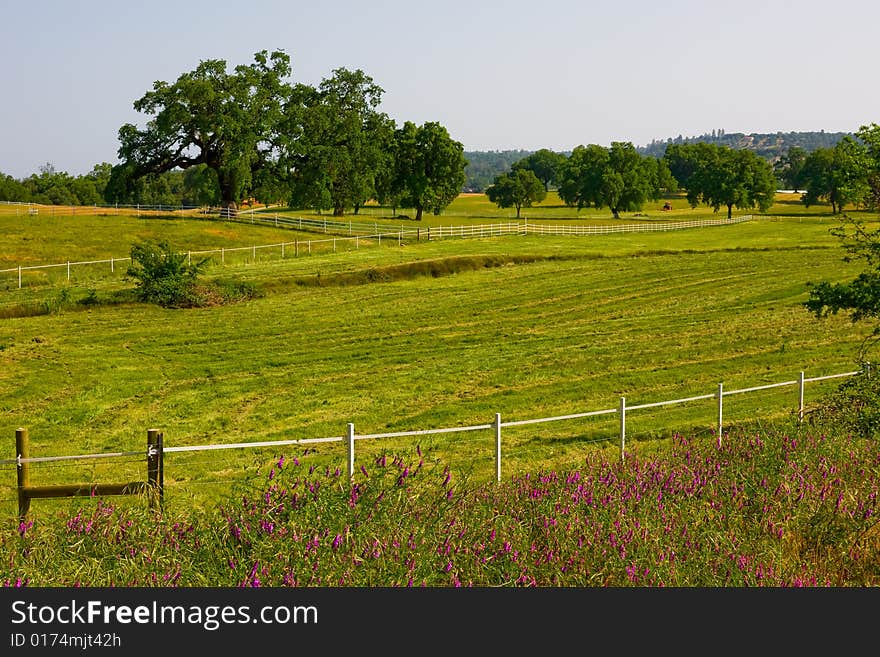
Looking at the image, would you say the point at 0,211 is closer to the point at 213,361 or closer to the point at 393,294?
the point at 393,294

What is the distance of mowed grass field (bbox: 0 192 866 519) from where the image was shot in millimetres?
20844

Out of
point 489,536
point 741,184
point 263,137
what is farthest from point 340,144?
point 489,536

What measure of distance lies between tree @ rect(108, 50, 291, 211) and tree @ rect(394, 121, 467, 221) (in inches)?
1136

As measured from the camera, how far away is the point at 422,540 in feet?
26.9

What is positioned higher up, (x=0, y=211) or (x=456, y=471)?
(x=0, y=211)

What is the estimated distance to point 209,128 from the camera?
3206 inches

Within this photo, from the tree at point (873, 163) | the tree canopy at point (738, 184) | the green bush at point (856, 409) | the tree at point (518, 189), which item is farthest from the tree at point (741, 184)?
the green bush at point (856, 409)

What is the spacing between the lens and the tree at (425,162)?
372 feet

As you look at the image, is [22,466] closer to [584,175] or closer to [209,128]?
[209,128]

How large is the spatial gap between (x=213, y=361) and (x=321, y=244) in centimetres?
3925

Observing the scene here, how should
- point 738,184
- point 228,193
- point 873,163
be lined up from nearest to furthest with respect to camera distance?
point 873,163
point 228,193
point 738,184

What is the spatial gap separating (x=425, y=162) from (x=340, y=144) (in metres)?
23.3

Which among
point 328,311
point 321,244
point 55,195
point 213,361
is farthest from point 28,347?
point 55,195

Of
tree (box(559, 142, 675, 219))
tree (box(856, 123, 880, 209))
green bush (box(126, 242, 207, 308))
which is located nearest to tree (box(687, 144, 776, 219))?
tree (box(559, 142, 675, 219))
